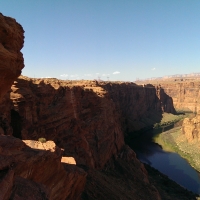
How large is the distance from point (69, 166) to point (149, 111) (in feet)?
345

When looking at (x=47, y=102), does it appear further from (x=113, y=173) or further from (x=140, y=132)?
(x=140, y=132)

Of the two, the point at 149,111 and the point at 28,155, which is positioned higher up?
the point at 28,155

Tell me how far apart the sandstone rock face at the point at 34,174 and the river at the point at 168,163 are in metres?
35.9

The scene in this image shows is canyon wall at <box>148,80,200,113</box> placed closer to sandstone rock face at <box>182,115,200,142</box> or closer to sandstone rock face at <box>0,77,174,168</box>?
sandstone rock face at <box>182,115,200,142</box>

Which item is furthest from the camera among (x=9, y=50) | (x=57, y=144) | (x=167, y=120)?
(x=167, y=120)

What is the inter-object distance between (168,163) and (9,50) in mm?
55360

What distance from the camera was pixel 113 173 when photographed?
115 ft

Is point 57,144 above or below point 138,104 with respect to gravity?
above

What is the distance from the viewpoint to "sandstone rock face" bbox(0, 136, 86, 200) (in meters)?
9.62

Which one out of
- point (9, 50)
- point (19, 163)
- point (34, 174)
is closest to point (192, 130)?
point (34, 174)

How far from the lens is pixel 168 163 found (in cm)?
5906

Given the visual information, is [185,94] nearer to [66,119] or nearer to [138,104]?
[138,104]

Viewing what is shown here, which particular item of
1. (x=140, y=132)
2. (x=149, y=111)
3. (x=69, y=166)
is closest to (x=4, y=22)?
(x=69, y=166)

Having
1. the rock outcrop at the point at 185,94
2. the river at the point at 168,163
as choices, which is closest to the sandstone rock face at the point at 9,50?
the river at the point at 168,163
